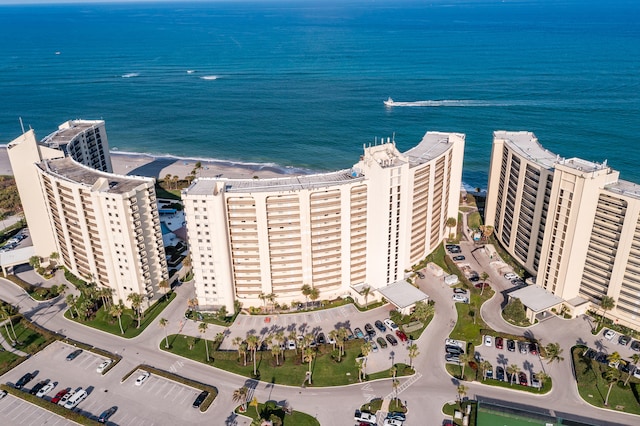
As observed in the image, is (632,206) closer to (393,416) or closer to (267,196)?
(393,416)

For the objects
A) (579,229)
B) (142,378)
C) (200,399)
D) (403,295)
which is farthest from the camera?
(403,295)

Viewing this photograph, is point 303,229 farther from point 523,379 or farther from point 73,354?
point 73,354

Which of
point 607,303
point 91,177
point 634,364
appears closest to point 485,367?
point 634,364

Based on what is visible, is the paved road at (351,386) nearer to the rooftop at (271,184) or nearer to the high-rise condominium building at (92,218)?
the high-rise condominium building at (92,218)

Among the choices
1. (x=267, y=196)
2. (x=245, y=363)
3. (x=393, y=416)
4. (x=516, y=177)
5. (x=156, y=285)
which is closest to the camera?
(x=393, y=416)

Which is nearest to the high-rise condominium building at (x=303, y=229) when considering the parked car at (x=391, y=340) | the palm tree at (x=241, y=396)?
the parked car at (x=391, y=340)

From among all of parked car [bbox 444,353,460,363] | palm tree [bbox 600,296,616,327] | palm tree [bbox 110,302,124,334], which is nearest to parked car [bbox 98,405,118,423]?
palm tree [bbox 110,302,124,334]

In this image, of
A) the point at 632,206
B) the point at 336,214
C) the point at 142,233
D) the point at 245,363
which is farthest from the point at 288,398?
the point at 632,206
